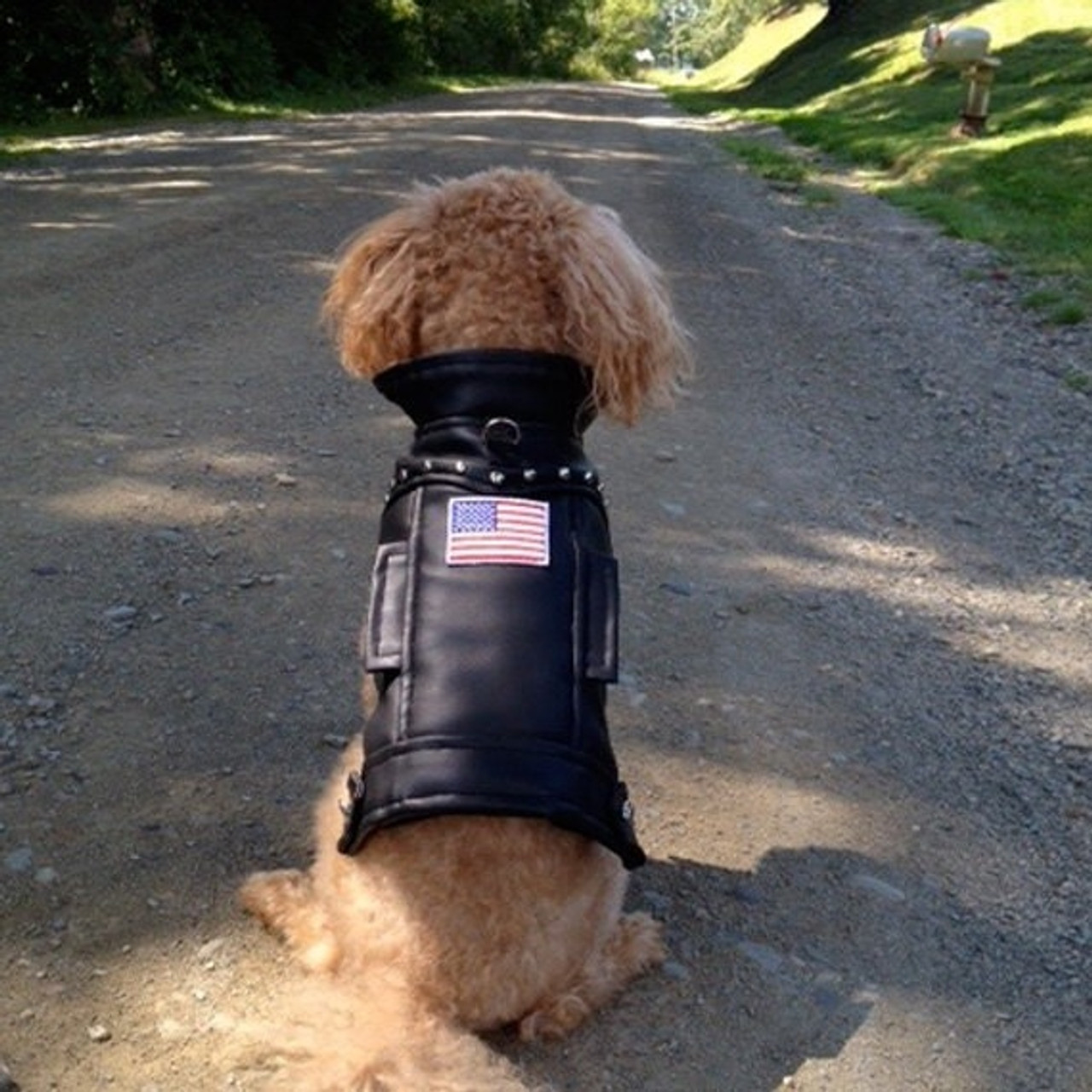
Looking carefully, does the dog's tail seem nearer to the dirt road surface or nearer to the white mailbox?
the dirt road surface

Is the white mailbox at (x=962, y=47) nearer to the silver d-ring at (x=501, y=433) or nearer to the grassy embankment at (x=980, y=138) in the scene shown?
the grassy embankment at (x=980, y=138)

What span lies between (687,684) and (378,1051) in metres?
2.09

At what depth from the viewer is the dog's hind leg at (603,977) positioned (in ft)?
8.43

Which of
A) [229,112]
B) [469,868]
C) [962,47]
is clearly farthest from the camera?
[229,112]

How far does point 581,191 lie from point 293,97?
16.1 m

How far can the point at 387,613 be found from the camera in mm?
2477

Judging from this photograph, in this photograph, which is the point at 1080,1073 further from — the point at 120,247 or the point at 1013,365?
the point at 120,247

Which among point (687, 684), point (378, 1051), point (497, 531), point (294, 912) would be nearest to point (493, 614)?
point (497, 531)

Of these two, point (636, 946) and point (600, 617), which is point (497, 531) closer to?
point (600, 617)

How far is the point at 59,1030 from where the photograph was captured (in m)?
2.54

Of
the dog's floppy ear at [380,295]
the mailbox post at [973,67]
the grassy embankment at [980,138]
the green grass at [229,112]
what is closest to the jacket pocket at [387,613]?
the dog's floppy ear at [380,295]

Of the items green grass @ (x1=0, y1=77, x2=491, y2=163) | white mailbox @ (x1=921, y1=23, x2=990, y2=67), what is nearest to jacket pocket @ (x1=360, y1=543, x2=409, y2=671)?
green grass @ (x1=0, y1=77, x2=491, y2=163)

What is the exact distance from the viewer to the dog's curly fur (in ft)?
7.49

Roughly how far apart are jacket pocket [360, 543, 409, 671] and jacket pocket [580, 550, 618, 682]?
37 cm
